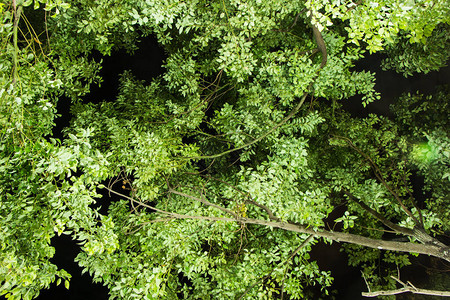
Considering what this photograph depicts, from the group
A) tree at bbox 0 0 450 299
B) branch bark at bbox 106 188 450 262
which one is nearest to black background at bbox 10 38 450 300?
tree at bbox 0 0 450 299

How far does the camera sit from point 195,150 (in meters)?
5.56

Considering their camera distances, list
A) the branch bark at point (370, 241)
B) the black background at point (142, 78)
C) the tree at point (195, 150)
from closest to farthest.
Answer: the tree at point (195, 150) → the branch bark at point (370, 241) → the black background at point (142, 78)

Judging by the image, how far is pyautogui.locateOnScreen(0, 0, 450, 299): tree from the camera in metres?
3.48

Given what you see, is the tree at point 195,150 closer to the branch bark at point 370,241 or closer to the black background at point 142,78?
the branch bark at point 370,241

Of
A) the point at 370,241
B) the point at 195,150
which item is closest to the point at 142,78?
the point at 195,150

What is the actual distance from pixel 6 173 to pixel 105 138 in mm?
2459

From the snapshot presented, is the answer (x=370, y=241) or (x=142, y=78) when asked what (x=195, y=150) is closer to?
(x=370, y=241)

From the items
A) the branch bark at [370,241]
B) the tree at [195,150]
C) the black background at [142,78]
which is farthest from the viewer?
the black background at [142,78]

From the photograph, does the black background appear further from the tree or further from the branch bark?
the branch bark

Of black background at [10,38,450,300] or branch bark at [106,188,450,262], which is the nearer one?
branch bark at [106,188,450,262]

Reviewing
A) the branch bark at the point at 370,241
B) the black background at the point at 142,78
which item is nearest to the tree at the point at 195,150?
the branch bark at the point at 370,241

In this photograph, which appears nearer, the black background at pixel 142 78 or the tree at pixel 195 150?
the tree at pixel 195 150

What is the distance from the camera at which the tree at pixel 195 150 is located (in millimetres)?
3482

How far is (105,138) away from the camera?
618cm
